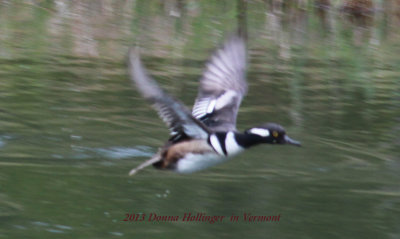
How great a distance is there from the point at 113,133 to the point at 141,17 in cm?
545

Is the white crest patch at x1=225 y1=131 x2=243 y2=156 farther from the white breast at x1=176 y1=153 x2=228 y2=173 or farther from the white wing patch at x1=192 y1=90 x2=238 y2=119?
the white wing patch at x1=192 y1=90 x2=238 y2=119

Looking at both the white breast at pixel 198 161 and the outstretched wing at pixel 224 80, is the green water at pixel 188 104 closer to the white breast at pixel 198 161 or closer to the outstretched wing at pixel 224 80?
the white breast at pixel 198 161

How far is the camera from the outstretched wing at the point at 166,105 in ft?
20.7

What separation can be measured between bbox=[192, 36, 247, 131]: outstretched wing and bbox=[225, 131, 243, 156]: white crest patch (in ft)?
2.74

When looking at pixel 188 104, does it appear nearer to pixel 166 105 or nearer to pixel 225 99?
pixel 225 99

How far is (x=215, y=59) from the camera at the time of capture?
817cm

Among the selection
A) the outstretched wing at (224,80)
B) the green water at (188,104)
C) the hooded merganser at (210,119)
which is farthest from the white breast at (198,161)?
the outstretched wing at (224,80)

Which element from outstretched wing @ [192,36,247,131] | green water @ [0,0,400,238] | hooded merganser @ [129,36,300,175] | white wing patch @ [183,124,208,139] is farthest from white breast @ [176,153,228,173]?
outstretched wing @ [192,36,247,131]

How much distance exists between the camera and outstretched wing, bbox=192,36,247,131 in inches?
314

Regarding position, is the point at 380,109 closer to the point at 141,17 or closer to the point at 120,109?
the point at 120,109

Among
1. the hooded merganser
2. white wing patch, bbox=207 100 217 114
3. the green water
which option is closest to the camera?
the hooded merganser

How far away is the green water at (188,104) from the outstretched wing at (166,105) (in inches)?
23.3

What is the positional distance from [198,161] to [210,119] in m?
0.78

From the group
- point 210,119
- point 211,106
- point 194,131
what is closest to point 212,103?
point 211,106
